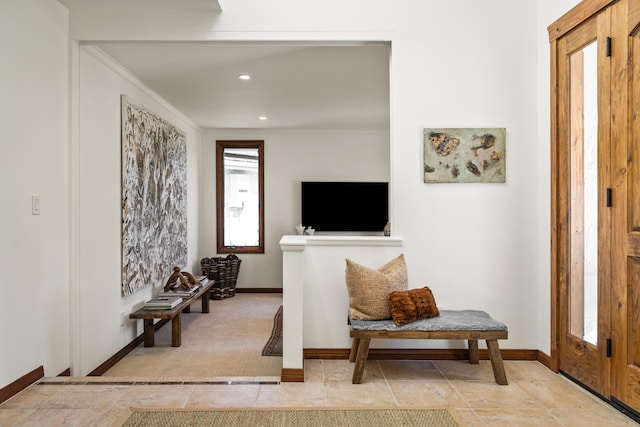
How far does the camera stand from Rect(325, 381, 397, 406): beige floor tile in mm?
2521

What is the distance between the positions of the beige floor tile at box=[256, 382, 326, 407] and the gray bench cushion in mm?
423

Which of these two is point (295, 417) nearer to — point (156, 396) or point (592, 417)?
point (156, 396)

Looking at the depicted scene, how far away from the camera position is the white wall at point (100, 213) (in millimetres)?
3354

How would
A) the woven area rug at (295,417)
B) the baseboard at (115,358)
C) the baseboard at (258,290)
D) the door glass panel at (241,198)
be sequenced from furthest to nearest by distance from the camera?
1. the door glass panel at (241,198)
2. the baseboard at (258,290)
3. the baseboard at (115,358)
4. the woven area rug at (295,417)

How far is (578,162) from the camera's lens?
2.81 meters

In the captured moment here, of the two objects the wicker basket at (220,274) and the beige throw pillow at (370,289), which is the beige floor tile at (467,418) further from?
the wicker basket at (220,274)

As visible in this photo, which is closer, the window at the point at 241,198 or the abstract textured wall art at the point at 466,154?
the abstract textured wall art at the point at 466,154

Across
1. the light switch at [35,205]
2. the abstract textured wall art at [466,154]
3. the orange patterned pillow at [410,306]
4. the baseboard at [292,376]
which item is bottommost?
the baseboard at [292,376]

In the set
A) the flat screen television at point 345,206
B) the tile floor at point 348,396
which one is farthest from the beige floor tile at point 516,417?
the flat screen television at point 345,206

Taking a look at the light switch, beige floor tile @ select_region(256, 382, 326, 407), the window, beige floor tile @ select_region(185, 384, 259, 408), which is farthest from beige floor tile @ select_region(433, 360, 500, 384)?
the window

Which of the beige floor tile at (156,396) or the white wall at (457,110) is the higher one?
the white wall at (457,110)

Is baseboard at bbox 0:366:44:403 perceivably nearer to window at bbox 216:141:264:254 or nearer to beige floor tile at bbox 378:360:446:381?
beige floor tile at bbox 378:360:446:381

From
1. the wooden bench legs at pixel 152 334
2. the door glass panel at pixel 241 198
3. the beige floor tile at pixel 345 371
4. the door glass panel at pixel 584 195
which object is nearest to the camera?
the door glass panel at pixel 584 195

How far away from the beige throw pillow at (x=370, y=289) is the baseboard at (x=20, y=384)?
1.93 metres
